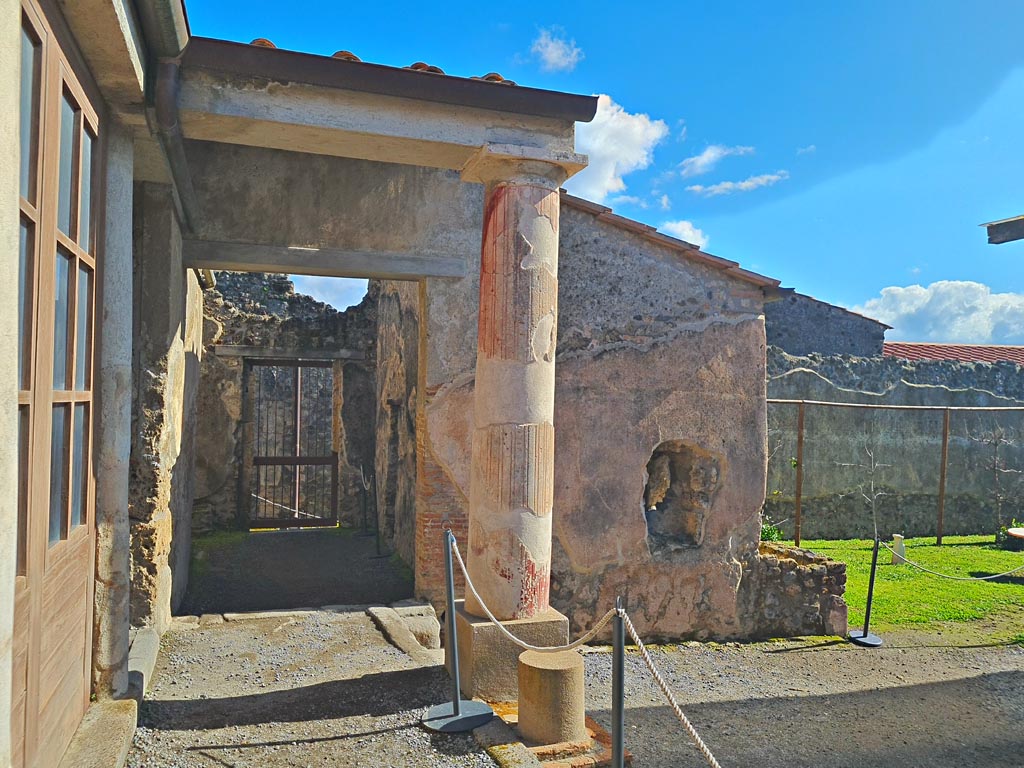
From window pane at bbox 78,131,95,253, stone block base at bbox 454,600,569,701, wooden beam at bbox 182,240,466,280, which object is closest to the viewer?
window pane at bbox 78,131,95,253

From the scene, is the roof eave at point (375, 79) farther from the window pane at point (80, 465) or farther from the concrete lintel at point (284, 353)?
the concrete lintel at point (284, 353)

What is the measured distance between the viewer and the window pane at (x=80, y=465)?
9.45ft

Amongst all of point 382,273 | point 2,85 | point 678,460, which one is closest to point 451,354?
point 382,273

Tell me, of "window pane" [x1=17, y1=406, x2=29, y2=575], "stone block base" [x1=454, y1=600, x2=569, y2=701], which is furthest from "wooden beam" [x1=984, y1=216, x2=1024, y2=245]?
"window pane" [x1=17, y1=406, x2=29, y2=575]

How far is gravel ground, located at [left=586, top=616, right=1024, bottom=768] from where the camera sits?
4398 mm

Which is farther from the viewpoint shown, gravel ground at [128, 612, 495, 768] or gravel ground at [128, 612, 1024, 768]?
gravel ground at [128, 612, 1024, 768]

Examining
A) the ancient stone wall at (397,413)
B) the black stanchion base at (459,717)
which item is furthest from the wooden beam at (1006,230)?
the black stanchion base at (459,717)

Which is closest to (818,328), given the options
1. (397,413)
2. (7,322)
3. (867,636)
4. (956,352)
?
(956,352)

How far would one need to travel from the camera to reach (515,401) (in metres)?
4.00

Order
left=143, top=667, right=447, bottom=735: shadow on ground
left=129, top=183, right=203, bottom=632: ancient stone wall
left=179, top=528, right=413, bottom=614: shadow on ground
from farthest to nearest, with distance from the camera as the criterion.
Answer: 1. left=179, top=528, right=413, bottom=614: shadow on ground
2. left=129, top=183, right=203, bottom=632: ancient stone wall
3. left=143, top=667, right=447, bottom=735: shadow on ground

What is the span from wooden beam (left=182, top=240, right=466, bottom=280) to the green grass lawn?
4.77 metres

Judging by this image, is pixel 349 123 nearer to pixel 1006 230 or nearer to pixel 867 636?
pixel 1006 230

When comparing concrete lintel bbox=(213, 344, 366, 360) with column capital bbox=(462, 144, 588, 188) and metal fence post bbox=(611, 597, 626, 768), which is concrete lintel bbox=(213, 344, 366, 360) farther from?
metal fence post bbox=(611, 597, 626, 768)

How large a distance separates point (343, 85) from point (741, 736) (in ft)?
13.7
